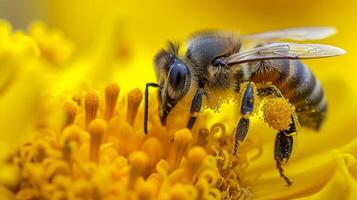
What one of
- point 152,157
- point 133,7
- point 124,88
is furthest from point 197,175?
point 133,7

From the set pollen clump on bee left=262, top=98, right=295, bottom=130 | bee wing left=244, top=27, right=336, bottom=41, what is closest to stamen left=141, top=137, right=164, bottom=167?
pollen clump on bee left=262, top=98, right=295, bottom=130

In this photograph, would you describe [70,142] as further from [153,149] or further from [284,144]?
[284,144]

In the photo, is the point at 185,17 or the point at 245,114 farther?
the point at 185,17

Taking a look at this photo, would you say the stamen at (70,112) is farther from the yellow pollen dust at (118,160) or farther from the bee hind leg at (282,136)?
the bee hind leg at (282,136)

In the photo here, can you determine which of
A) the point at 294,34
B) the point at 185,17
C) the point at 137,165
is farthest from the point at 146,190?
the point at 185,17

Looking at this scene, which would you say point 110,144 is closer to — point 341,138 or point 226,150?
point 226,150
